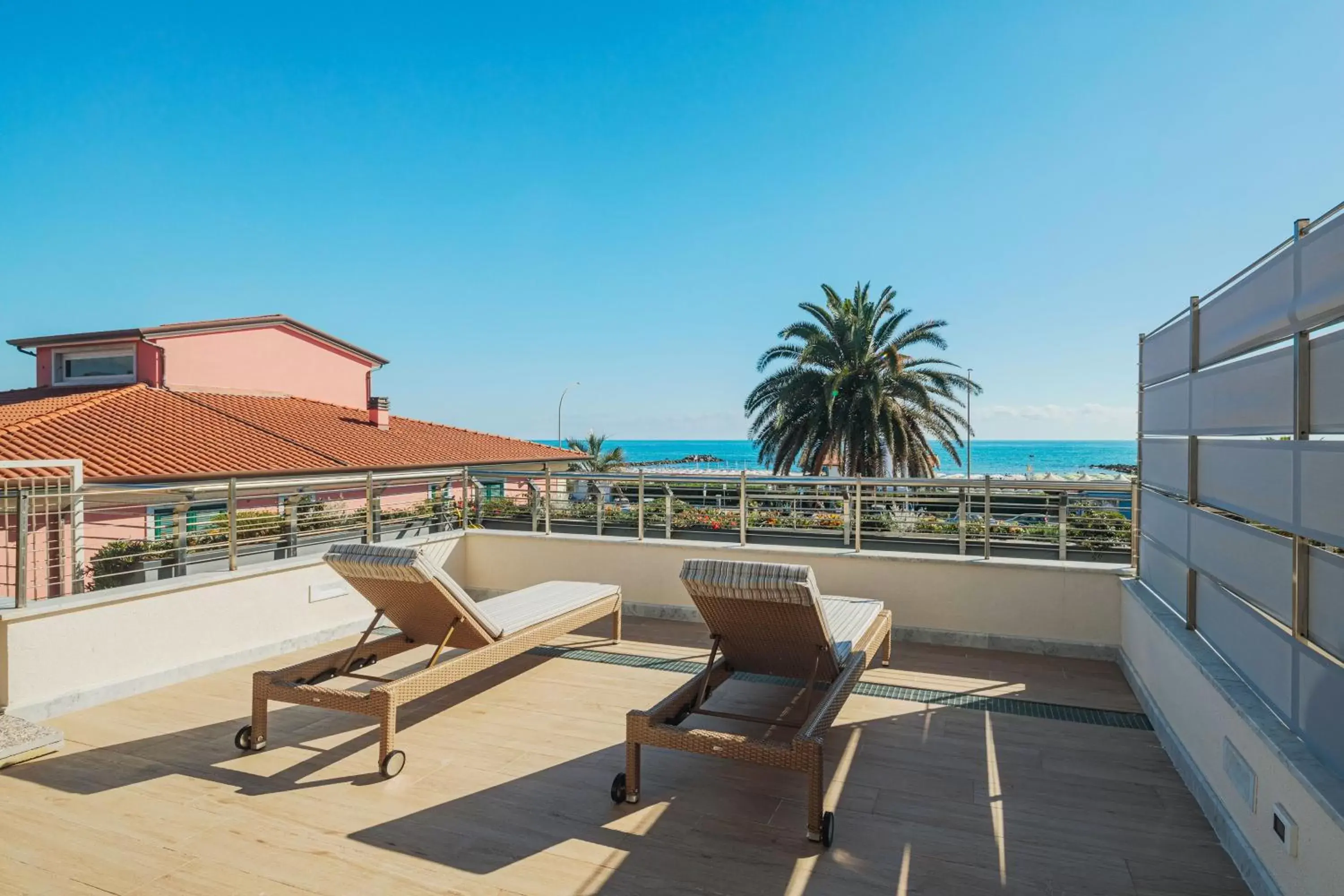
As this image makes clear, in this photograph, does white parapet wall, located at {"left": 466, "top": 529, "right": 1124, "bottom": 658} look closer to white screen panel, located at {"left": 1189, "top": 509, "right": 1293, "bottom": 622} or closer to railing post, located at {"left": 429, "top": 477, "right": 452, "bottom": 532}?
railing post, located at {"left": 429, "top": 477, "right": 452, "bottom": 532}

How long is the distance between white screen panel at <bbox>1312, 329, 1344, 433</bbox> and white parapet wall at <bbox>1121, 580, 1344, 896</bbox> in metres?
1.01

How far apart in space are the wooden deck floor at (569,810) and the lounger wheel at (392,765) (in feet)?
0.25

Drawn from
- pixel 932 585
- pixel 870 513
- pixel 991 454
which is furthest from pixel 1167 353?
pixel 991 454

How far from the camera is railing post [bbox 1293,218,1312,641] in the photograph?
2316 mm

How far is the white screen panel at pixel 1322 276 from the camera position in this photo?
2.09 metres

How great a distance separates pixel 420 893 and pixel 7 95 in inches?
662

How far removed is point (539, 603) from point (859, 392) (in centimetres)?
1365

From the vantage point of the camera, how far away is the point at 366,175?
1717 centimetres

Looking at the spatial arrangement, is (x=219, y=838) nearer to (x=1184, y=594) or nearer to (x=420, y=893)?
(x=420, y=893)

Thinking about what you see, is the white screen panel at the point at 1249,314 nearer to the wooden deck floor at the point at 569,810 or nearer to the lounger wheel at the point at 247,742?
the wooden deck floor at the point at 569,810

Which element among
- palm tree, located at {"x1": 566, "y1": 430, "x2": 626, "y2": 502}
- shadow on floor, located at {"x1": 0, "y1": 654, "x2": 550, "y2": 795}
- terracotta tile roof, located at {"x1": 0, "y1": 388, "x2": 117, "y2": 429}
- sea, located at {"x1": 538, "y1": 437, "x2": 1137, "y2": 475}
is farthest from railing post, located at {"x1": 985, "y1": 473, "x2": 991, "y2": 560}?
sea, located at {"x1": 538, "y1": 437, "x2": 1137, "y2": 475}

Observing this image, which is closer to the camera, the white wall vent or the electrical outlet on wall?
the white wall vent

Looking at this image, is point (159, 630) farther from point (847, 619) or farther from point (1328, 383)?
point (1328, 383)

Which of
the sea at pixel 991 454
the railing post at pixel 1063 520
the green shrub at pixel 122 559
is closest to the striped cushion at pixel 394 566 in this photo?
the green shrub at pixel 122 559
